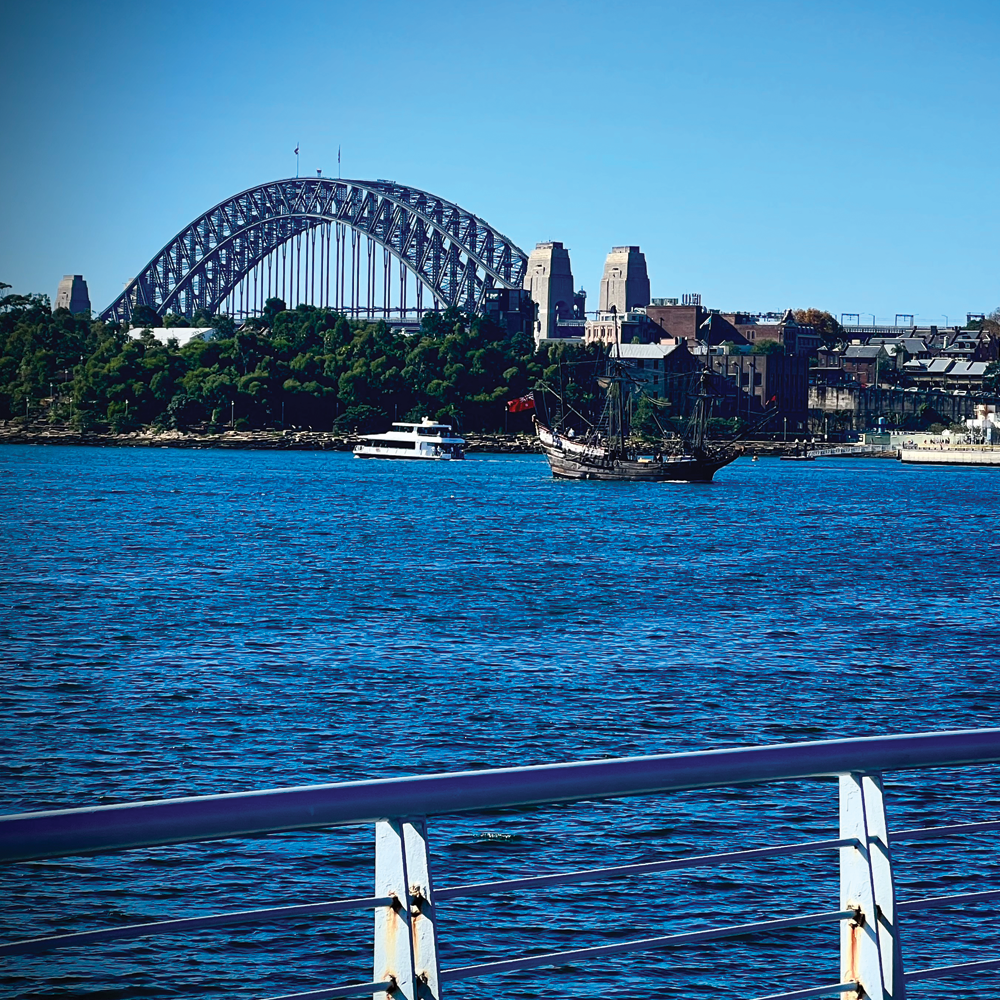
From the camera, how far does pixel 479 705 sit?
→ 19.9 meters

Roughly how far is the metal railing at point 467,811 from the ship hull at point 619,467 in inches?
3543

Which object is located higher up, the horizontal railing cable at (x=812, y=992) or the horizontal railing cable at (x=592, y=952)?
the horizontal railing cable at (x=592, y=952)

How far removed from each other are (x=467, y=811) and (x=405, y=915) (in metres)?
0.20

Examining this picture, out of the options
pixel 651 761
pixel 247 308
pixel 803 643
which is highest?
pixel 247 308

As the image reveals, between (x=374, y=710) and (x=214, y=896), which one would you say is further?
(x=374, y=710)

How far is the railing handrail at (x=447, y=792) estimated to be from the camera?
6.76ft

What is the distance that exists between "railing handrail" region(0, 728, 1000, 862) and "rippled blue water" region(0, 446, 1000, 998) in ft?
23.5

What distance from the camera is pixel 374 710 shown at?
63.0 feet

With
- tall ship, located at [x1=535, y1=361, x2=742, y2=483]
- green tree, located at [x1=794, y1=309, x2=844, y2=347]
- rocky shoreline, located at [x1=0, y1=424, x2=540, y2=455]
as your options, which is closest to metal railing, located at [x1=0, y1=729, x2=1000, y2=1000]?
tall ship, located at [x1=535, y1=361, x2=742, y2=483]

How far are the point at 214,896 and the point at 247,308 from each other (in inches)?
6491

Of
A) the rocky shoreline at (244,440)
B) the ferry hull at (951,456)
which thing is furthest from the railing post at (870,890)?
the ferry hull at (951,456)

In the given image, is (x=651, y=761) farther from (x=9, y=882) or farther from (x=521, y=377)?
(x=521, y=377)

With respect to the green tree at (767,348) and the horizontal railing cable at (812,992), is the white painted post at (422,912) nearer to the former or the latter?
the horizontal railing cable at (812,992)

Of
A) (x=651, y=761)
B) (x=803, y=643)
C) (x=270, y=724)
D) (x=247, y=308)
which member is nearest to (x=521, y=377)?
(x=247, y=308)
